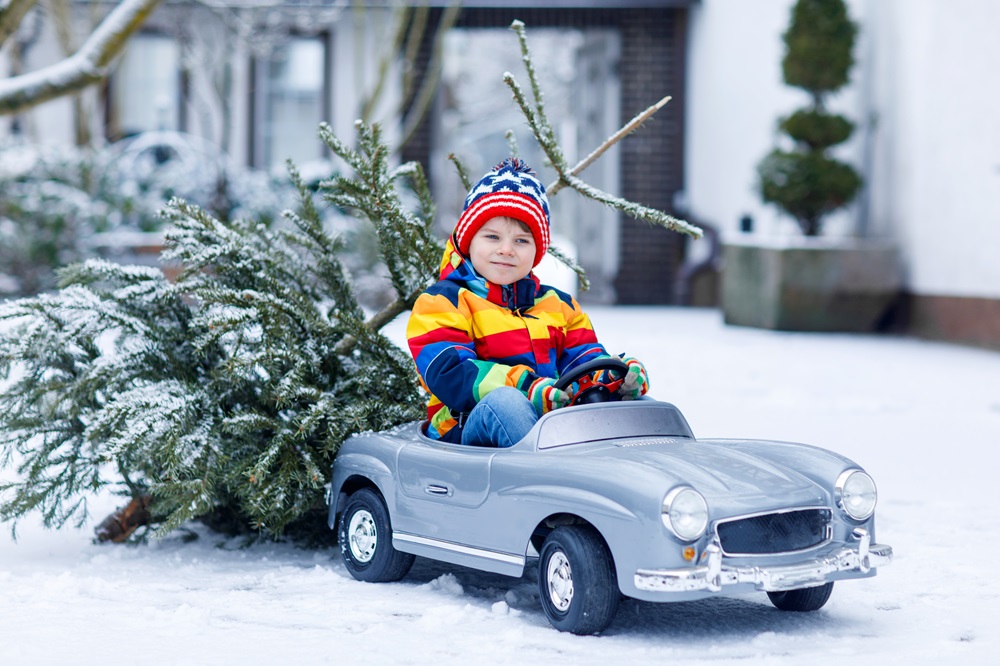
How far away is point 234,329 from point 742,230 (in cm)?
1075

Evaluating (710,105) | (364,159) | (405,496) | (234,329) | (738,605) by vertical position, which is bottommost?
(738,605)

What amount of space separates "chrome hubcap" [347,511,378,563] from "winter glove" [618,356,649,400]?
2.95ft

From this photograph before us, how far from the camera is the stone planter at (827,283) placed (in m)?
13.0

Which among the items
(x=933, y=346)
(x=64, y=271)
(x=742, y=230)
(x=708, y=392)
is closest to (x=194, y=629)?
(x=64, y=271)

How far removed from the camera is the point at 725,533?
3.66 metres

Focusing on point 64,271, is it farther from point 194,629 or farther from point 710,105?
point 710,105

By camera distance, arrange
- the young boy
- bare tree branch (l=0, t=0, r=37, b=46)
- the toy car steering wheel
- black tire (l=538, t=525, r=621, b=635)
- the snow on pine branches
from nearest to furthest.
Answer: black tire (l=538, t=525, r=621, b=635) < the toy car steering wheel < the young boy < the snow on pine branches < bare tree branch (l=0, t=0, r=37, b=46)

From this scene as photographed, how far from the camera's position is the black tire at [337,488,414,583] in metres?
4.43

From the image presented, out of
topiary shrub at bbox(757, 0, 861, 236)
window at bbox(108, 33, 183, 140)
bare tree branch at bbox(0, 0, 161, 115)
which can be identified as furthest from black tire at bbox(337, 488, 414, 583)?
window at bbox(108, 33, 183, 140)

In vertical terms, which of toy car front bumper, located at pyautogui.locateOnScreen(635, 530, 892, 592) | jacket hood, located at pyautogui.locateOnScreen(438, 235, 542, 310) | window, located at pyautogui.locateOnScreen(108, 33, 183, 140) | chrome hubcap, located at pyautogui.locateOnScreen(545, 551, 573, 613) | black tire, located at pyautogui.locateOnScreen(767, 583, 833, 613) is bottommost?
black tire, located at pyautogui.locateOnScreen(767, 583, 833, 613)

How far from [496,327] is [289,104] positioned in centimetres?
1516

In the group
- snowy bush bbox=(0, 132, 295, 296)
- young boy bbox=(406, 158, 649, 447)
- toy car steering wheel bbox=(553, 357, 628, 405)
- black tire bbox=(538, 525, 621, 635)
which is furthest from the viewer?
snowy bush bbox=(0, 132, 295, 296)

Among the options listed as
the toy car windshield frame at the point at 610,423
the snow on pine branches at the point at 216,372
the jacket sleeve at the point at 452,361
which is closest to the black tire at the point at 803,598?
the toy car windshield frame at the point at 610,423

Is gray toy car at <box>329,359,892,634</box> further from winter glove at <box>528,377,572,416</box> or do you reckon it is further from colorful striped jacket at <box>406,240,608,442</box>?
colorful striped jacket at <box>406,240,608,442</box>
